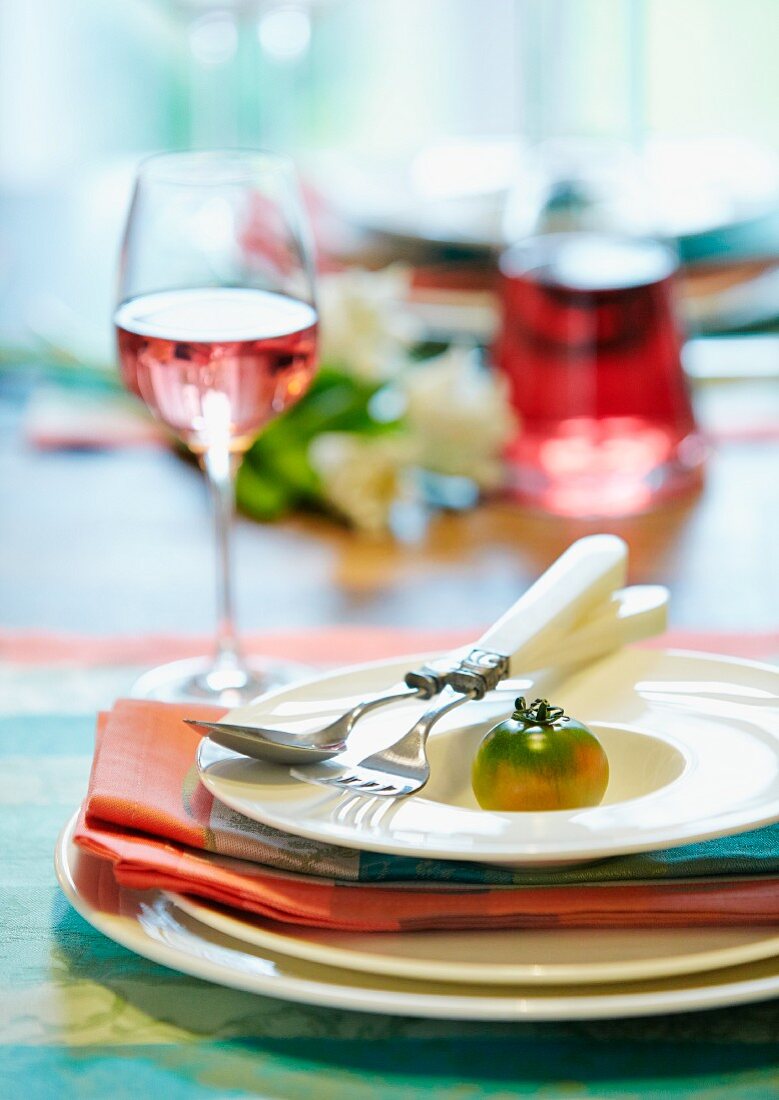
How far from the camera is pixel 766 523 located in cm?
115

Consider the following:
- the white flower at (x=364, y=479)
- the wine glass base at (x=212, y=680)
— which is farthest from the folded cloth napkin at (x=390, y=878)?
the white flower at (x=364, y=479)

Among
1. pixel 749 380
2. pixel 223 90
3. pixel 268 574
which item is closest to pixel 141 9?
pixel 223 90

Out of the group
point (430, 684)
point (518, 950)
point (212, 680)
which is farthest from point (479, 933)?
point (212, 680)

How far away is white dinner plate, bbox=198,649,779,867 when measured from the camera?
493 millimetres

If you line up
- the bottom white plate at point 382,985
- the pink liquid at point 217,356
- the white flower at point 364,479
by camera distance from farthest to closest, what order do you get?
1. the white flower at point 364,479
2. the pink liquid at point 217,356
3. the bottom white plate at point 382,985

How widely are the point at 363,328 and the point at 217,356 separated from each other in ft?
1.34

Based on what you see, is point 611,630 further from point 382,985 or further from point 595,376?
point 595,376

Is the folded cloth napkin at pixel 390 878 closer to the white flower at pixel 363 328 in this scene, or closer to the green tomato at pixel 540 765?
the green tomato at pixel 540 765

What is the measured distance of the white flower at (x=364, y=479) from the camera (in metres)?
1.14

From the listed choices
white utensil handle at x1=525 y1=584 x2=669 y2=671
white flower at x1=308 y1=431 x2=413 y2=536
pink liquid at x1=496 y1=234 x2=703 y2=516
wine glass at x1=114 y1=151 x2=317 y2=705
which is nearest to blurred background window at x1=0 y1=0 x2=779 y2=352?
pink liquid at x1=496 y1=234 x2=703 y2=516

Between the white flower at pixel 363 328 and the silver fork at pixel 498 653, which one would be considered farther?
the white flower at pixel 363 328

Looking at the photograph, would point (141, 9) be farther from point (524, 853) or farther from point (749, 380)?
point (524, 853)

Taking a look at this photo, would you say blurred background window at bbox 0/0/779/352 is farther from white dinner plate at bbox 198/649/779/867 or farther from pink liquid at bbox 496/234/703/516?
white dinner plate at bbox 198/649/779/867

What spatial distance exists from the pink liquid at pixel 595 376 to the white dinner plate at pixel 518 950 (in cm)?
68
